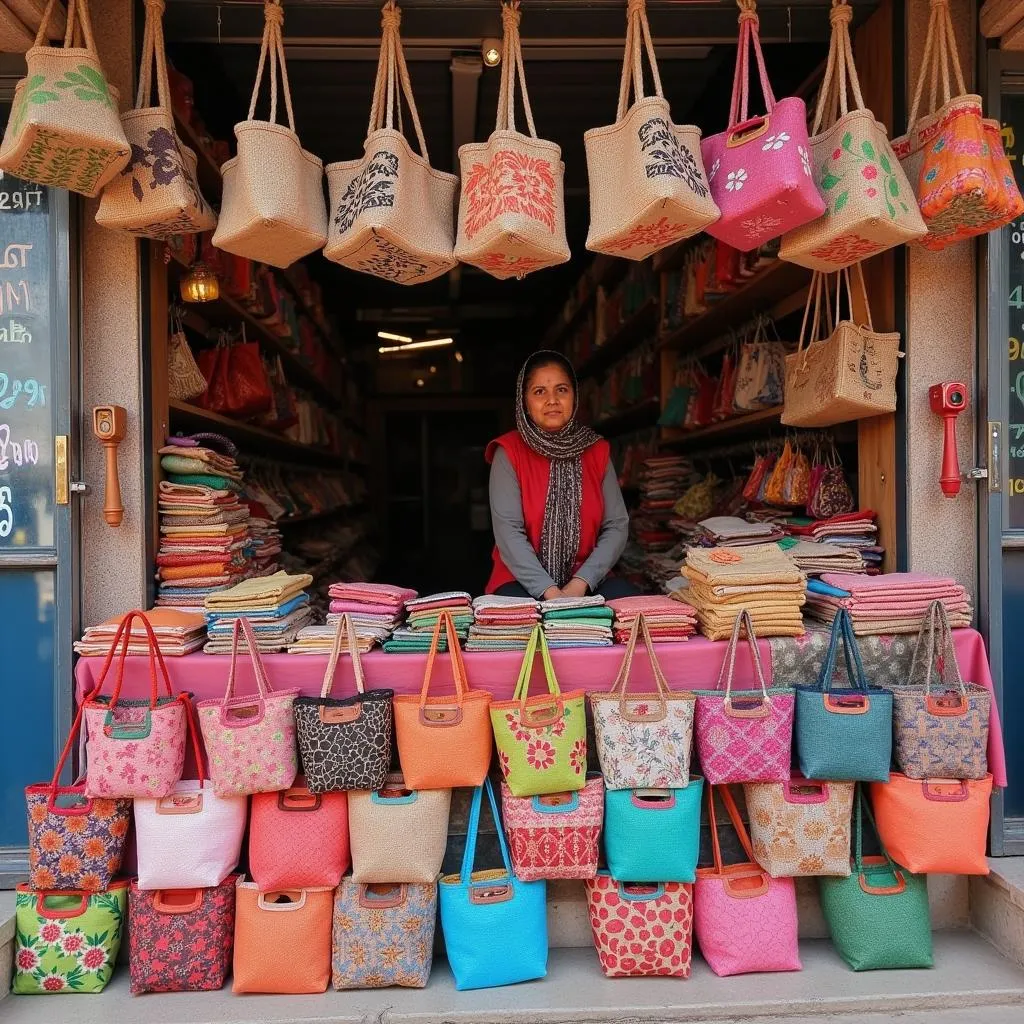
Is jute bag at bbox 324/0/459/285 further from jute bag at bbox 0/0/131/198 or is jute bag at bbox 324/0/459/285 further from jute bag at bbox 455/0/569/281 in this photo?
jute bag at bbox 0/0/131/198

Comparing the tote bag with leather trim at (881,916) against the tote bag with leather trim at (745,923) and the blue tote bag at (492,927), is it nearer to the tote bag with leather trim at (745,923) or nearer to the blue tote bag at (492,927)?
the tote bag with leather trim at (745,923)

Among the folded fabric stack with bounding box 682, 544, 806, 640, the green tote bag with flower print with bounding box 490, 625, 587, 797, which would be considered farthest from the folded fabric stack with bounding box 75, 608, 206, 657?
the folded fabric stack with bounding box 682, 544, 806, 640

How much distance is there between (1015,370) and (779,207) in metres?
1.19

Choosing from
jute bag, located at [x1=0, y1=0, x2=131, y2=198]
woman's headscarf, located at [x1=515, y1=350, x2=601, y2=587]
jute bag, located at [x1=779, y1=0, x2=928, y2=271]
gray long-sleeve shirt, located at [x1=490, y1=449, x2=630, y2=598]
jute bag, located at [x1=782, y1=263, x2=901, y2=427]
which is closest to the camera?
jute bag, located at [x1=0, y1=0, x2=131, y2=198]

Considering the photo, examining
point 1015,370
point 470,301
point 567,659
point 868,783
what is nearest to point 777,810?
point 868,783

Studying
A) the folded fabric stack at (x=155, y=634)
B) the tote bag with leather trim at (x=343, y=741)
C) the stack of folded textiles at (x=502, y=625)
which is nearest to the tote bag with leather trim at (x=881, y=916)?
the stack of folded textiles at (x=502, y=625)

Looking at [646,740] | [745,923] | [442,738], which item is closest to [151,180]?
[442,738]

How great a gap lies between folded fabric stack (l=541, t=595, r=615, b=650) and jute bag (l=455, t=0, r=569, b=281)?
1.11 m

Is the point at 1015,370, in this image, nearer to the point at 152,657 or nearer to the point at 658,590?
the point at 658,590

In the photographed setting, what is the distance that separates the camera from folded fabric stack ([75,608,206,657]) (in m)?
2.70

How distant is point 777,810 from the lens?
99.7 inches

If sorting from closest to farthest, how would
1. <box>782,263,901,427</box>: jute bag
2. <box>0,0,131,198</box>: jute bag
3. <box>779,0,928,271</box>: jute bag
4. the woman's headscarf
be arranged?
<box>0,0,131,198</box>: jute bag < <box>779,0,928,271</box>: jute bag < <box>782,263,901,427</box>: jute bag < the woman's headscarf

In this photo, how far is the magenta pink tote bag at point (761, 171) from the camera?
236 centimetres

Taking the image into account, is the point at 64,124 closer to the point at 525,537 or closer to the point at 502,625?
the point at 502,625
